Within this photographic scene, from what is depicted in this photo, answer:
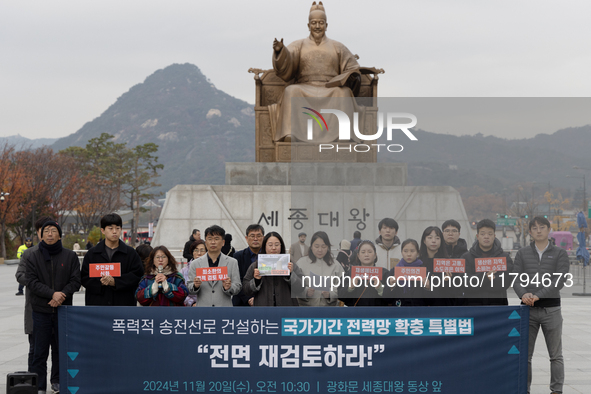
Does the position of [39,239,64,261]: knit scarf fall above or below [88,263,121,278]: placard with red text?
above

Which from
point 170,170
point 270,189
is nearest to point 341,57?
point 270,189

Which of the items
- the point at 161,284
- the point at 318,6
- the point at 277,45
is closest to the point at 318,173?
the point at 277,45

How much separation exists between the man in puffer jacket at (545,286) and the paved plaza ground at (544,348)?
0.45 m

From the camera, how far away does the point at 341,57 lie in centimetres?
1346

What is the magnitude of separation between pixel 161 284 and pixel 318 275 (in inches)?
55.8

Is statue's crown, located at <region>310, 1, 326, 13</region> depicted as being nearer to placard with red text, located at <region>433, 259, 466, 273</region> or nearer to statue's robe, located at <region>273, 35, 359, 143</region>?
statue's robe, located at <region>273, 35, 359, 143</region>

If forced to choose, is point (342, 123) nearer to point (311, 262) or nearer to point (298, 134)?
point (311, 262)

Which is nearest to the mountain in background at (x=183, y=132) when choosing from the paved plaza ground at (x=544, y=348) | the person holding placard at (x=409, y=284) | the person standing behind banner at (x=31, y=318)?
the paved plaza ground at (x=544, y=348)

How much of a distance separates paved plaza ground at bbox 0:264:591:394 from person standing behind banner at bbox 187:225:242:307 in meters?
1.96

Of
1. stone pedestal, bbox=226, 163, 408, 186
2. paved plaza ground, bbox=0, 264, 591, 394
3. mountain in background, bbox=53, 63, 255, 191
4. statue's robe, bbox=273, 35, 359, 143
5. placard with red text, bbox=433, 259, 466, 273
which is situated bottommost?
paved plaza ground, bbox=0, 264, 591, 394

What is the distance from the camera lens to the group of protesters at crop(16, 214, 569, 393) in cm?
527

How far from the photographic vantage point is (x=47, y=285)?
5445 millimetres

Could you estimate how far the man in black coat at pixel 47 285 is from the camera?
536 cm

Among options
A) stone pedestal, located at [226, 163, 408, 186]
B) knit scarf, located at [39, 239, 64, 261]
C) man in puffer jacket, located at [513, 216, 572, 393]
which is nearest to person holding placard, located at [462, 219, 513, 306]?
man in puffer jacket, located at [513, 216, 572, 393]
